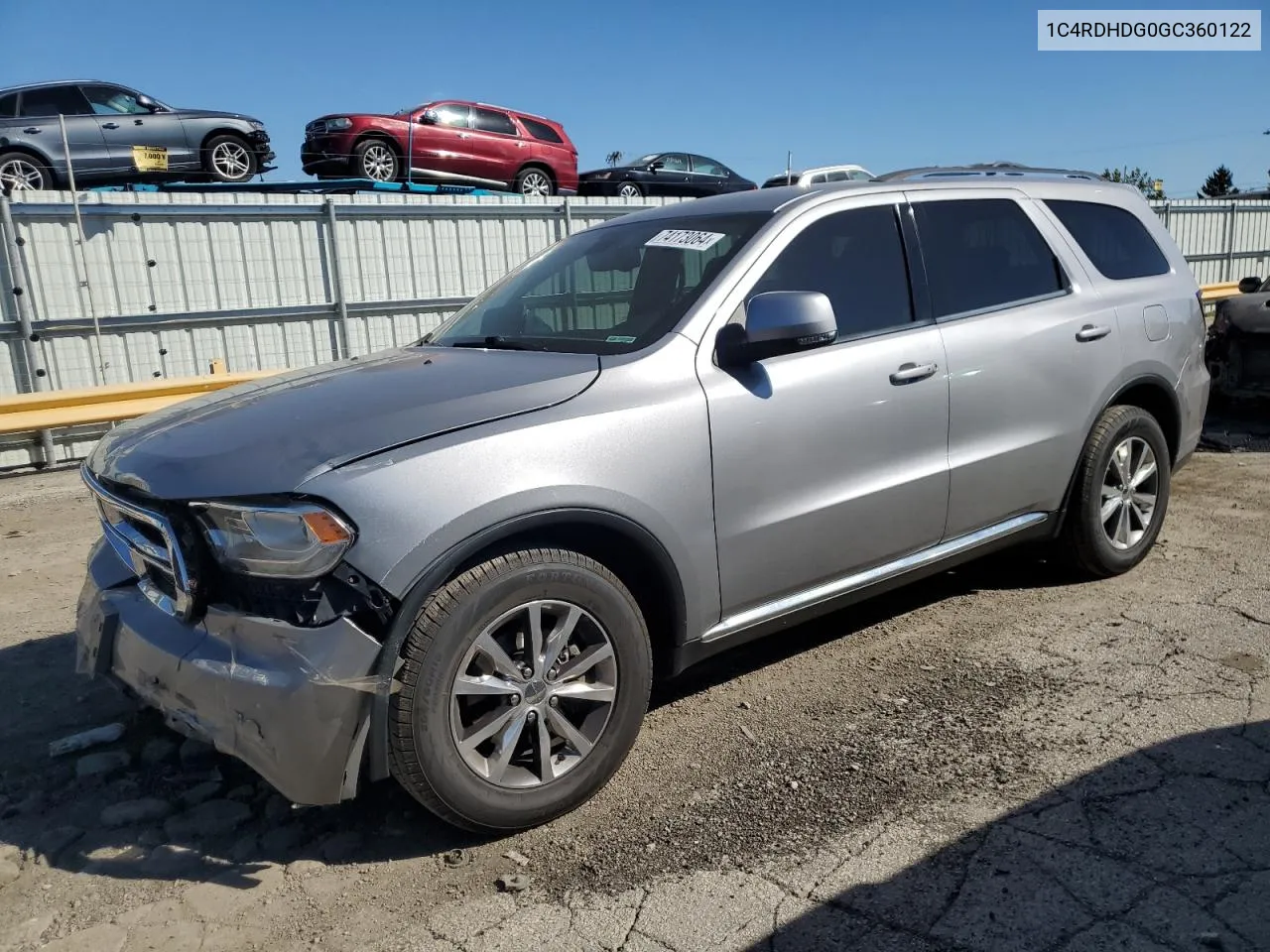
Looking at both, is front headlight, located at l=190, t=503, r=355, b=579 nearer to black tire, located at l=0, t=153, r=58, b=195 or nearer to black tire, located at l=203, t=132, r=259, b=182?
black tire, located at l=0, t=153, r=58, b=195

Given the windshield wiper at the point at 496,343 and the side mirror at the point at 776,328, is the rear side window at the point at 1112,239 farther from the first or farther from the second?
the windshield wiper at the point at 496,343

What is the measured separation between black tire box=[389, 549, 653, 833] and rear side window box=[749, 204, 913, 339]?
4.09 feet

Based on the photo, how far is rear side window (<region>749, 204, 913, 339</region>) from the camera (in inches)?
136

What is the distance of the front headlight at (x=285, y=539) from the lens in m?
2.43

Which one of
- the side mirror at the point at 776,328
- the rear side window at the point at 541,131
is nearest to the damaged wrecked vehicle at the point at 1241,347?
the side mirror at the point at 776,328

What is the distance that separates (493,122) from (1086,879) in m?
14.8

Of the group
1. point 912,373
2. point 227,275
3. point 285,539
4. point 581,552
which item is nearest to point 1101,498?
point 912,373

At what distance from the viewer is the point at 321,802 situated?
2.48 m

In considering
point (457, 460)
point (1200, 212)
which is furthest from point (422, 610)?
point (1200, 212)

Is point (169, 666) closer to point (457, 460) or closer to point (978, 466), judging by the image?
point (457, 460)

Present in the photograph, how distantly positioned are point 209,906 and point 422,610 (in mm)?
968

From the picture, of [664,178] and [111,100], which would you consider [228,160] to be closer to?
[111,100]

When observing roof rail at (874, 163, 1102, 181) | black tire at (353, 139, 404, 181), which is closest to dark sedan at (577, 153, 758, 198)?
black tire at (353, 139, 404, 181)

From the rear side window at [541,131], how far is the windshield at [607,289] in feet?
40.7
